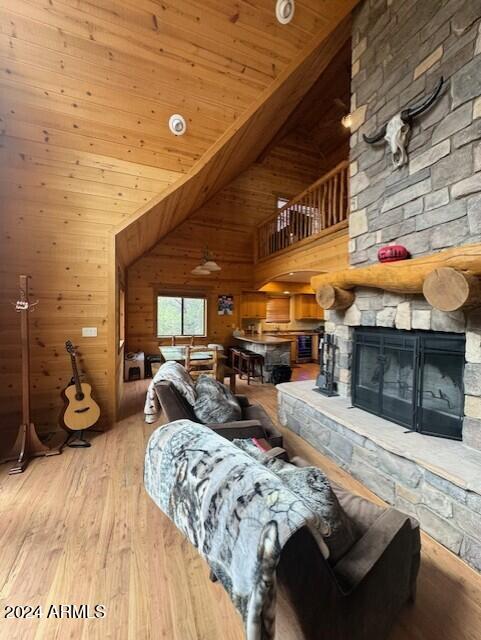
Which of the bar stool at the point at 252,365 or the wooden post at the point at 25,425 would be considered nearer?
the wooden post at the point at 25,425

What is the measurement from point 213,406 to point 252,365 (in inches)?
146

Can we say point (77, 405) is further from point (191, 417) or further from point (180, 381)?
point (191, 417)

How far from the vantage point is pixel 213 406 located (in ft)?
7.79

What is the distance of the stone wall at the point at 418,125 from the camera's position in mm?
1951

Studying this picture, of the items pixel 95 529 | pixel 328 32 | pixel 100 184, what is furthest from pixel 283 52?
pixel 95 529

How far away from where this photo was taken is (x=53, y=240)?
320 centimetres

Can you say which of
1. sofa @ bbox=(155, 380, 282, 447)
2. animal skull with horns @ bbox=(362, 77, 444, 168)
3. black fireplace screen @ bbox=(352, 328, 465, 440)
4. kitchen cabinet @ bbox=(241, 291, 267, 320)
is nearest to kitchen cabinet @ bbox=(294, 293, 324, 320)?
kitchen cabinet @ bbox=(241, 291, 267, 320)

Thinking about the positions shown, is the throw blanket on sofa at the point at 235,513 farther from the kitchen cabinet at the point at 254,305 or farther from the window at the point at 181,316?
the kitchen cabinet at the point at 254,305

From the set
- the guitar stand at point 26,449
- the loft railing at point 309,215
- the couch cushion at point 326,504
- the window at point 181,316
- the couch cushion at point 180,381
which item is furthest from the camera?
the window at point 181,316

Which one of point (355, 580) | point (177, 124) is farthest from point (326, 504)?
point (177, 124)

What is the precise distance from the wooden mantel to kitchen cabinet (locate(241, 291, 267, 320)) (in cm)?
518

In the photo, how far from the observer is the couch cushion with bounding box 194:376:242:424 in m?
2.33

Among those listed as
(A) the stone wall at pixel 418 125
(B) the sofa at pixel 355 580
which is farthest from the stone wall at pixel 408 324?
(B) the sofa at pixel 355 580

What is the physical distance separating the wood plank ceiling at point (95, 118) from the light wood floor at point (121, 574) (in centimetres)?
149
